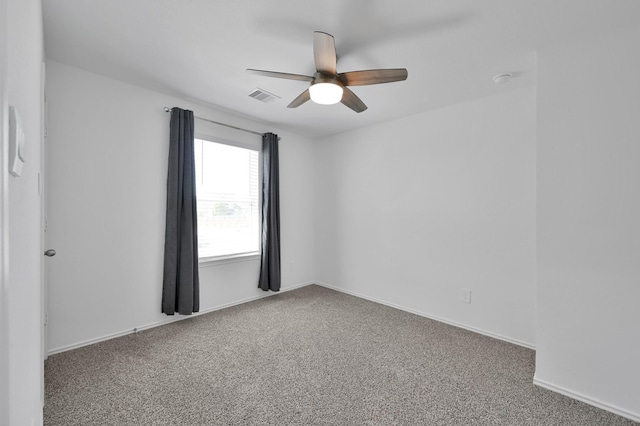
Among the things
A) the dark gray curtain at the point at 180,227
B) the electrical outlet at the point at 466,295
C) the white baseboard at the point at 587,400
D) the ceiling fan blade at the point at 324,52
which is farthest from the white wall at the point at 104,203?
the white baseboard at the point at 587,400

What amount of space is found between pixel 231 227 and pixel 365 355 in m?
2.26

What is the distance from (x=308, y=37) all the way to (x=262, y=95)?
1.10m

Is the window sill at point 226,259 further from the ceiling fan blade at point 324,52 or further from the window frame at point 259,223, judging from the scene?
the ceiling fan blade at point 324,52

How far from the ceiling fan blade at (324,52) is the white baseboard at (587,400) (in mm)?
2686

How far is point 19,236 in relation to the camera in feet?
2.58

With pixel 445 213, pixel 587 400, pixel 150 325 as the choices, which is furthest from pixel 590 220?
pixel 150 325

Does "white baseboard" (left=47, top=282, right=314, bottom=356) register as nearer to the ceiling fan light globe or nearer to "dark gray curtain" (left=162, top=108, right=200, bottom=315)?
"dark gray curtain" (left=162, top=108, right=200, bottom=315)

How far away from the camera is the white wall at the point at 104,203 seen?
7.90 feet

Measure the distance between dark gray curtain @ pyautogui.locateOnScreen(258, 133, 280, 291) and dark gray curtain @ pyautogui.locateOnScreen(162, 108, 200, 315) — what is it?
3.22 ft

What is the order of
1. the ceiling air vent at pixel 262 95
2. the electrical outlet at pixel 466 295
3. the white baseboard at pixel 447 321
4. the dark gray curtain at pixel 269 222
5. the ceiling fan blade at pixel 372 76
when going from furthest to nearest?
1. the dark gray curtain at pixel 269 222
2. the electrical outlet at pixel 466 295
3. the ceiling air vent at pixel 262 95
4. the white baseboard at pixel 447 321
5. the ceiling fan blade at pixel 372 76


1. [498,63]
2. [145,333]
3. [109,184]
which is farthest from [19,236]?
[498,63]

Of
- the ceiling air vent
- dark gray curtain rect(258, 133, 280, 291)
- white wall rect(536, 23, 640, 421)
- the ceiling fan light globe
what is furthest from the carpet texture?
the ceiling air vent

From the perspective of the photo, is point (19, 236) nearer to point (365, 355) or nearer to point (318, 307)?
point (365, 355)

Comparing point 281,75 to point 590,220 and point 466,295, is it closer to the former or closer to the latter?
Answer: point 590,220
